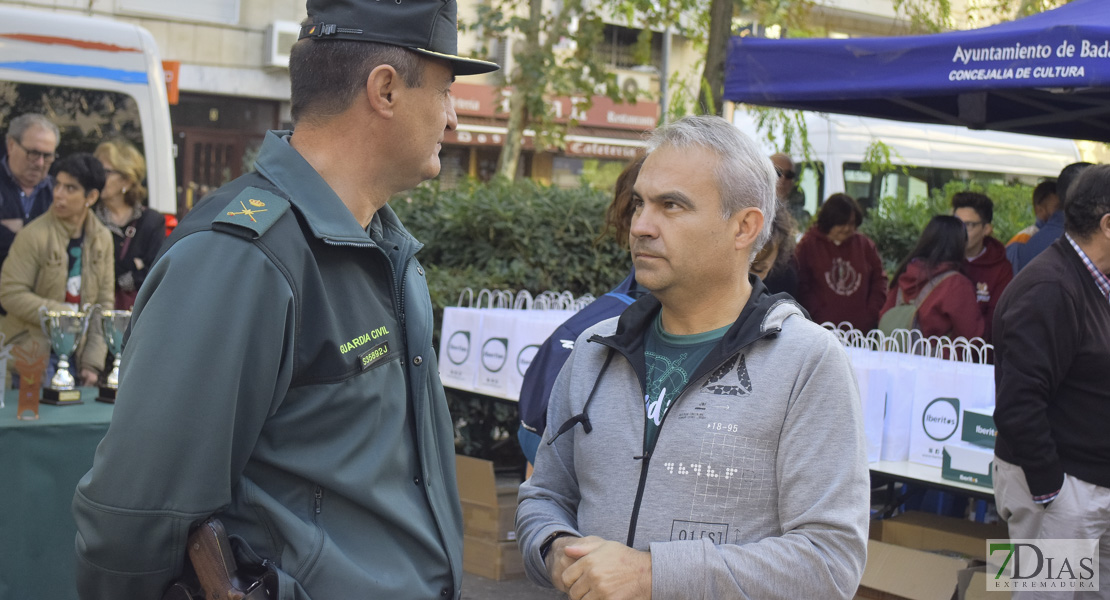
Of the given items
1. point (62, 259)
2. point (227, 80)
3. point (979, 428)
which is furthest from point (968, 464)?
point (227, 80)

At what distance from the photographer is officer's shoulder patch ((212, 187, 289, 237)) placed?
5.21 ft

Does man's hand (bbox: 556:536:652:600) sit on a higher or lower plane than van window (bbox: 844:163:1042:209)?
lower

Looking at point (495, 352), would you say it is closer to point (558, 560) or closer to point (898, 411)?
point (898, 411)

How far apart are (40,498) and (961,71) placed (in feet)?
14.7

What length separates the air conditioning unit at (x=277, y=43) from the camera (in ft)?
61.0

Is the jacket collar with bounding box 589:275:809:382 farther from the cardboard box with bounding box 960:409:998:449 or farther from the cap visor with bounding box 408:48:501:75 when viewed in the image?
the cardboard box with bounding box 960:409:998:449

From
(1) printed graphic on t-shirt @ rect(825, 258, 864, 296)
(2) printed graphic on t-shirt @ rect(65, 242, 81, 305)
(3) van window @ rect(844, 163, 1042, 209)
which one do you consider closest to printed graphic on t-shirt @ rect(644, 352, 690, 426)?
(2) printed graphic on t-shirt @ rect(65, 242, 81, 305)

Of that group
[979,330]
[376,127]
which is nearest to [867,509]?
[376,127]

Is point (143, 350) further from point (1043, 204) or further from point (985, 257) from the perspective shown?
point (1043, 204)

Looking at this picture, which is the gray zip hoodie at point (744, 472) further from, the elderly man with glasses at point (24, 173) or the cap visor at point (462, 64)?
the elderly man with glasses at point (24, 173)

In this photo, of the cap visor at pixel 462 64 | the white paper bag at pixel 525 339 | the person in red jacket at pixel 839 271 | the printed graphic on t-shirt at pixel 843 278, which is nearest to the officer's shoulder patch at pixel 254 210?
the cap visor at pixel 462 64

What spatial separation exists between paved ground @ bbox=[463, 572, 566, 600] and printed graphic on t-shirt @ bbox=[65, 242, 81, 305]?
8.06 ft

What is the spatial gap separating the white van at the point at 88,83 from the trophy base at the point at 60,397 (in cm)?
321

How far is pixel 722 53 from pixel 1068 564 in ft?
16.5
